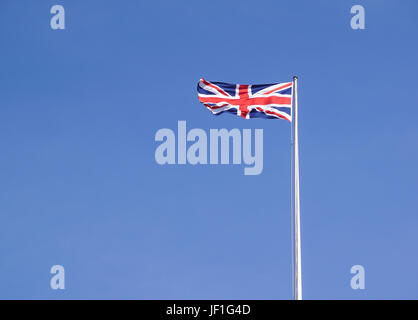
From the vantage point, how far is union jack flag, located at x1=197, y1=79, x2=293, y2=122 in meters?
32.8

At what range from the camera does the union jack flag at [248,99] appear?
32750 mm

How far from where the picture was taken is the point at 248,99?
33.0m
